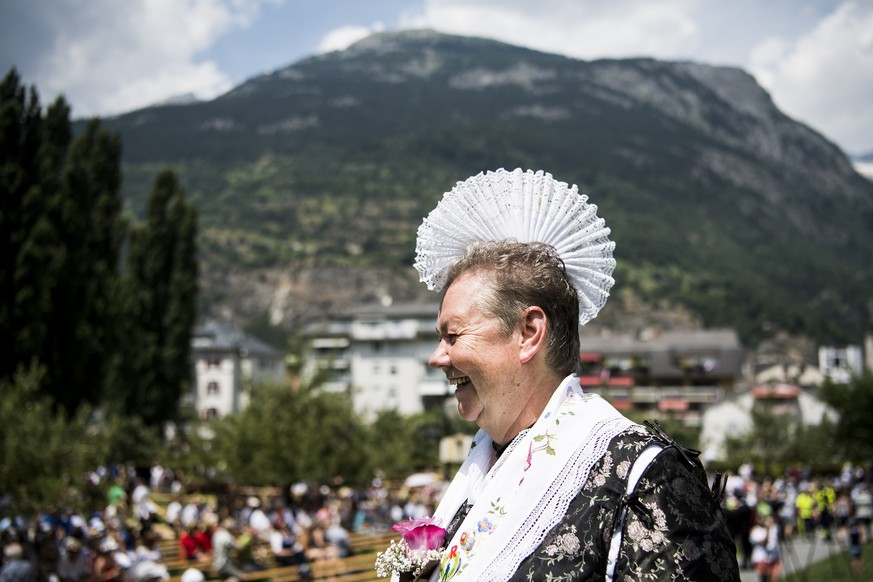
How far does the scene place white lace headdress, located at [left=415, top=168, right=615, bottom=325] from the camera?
2.60 meters

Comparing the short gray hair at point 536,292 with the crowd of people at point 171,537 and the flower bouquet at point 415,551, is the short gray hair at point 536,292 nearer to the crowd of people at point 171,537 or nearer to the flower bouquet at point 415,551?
the flower bouquet at point 415,551

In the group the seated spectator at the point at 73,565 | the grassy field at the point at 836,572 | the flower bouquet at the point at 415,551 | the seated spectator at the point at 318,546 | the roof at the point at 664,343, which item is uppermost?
the roof at the point at 664,343

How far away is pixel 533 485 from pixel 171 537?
22.8 m

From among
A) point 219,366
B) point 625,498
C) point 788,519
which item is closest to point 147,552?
point 625,498

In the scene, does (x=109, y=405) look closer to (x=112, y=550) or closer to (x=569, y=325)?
(x=112, y=550)

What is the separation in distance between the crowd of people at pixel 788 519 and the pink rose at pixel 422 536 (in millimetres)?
7716

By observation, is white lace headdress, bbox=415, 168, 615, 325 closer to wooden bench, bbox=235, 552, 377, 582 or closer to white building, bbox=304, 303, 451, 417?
wooden bench, bbox=235, 552, 377, 582

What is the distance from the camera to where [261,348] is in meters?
111

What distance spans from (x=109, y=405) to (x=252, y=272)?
132m

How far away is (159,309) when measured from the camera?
48.6 metres

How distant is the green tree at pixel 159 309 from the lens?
45719mm

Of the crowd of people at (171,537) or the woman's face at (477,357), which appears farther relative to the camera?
the crowd of people at (171,537)

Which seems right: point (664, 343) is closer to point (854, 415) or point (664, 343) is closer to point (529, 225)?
point (854, 415)

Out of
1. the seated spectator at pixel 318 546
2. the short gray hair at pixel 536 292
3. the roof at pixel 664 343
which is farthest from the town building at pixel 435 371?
the short gray hair at pixel 536 292
